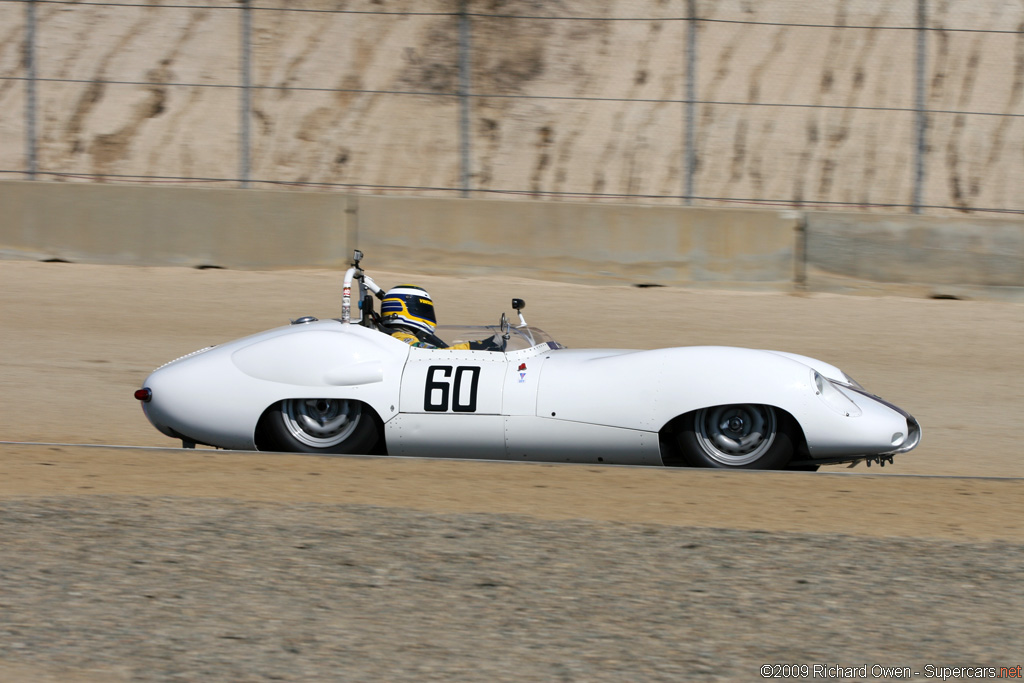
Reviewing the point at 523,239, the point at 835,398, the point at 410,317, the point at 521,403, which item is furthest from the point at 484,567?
the point at 523,239

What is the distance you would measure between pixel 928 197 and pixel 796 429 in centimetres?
1146

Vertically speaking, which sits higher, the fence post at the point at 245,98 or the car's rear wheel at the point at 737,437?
the fence post at the point at 245,98

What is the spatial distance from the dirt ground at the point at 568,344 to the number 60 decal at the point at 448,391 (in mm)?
321

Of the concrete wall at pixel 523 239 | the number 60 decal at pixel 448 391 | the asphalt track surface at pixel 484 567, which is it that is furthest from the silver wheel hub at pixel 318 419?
the concrete wall at pixel 523 239

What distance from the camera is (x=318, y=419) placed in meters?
7.09

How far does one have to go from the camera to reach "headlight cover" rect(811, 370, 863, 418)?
6.54 metres

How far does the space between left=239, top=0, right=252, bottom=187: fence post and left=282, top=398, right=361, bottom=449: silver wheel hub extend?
288 inches

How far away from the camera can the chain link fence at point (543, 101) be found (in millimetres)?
17531

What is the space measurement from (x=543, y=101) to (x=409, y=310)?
11.7 m

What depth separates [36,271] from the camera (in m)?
13.2

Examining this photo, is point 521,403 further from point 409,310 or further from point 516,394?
point 409,310

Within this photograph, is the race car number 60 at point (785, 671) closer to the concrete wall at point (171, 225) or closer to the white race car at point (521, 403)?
the white race car at point (521, 403)

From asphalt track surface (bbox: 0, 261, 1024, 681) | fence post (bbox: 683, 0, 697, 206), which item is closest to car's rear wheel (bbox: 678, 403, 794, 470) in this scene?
asphalt track surface (bbox: 0, 261, 1024, 681)

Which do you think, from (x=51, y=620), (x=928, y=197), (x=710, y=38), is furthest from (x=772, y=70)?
(x=51, y=620)
